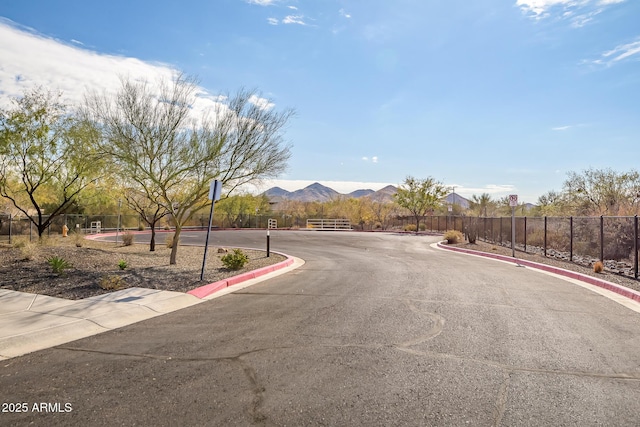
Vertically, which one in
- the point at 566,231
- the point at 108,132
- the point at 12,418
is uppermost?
the point at 108,132

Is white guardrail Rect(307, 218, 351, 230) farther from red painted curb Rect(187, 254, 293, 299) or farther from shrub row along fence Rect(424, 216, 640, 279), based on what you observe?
red painted curb Rect(187, 254, 293, 299)

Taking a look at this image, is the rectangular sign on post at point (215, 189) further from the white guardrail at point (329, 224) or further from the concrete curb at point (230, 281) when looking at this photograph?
the white guardrail at point (329, 224)

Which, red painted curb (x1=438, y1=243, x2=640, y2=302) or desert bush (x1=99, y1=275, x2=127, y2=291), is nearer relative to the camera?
desert bush (x1=99, y1=275, x2=127, y2=291)

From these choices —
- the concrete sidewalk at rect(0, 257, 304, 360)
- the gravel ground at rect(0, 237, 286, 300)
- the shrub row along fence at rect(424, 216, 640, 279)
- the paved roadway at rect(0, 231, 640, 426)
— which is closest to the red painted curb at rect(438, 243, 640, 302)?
the shrub row along fence at rect(424, 216, 640, 279)

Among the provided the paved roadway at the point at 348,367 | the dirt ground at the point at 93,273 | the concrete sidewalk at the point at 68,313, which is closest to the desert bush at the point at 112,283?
the dirt ground at the point at 93,273

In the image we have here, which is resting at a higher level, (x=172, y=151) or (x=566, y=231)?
(x=172, y=151)

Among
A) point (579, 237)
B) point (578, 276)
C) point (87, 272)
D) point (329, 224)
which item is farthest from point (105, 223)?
point (578, 276)

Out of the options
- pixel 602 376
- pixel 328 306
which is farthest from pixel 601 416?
pixel 328 306

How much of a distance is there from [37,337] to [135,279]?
16.6 ft

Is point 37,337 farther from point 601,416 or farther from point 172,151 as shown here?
point 172,151

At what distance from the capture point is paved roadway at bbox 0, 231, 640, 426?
13.3 feet

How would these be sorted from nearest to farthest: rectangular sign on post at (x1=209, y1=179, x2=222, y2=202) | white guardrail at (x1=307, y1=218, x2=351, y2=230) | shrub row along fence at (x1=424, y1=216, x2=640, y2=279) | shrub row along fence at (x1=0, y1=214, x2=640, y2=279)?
rectangular sign on post at (x1=209, y1=179, x2=222, y2=202) < shrub row along fence at (x1=424, y1=216, x2=640, y2=279) < shrub row along fence at (x1=0, y1=214, x2=640, y2=279) < white guardrail at (x1=307, y1=218, x2=351, y2=230)

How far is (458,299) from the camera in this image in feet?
31.5

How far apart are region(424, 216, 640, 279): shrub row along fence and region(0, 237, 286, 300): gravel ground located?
44.1 feet
